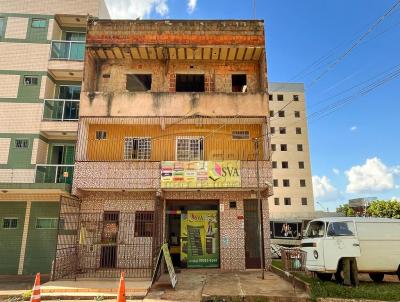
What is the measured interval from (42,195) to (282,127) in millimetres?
45710

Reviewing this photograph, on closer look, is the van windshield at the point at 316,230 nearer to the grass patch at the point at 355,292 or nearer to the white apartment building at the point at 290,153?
the grass patch at the point at 355,292

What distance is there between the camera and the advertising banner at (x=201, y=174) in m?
15.1

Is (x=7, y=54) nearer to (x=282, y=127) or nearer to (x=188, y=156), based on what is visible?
(x=188, y=156)

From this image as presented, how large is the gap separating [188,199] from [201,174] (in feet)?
6.62

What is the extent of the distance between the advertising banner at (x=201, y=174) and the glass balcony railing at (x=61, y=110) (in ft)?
21.2

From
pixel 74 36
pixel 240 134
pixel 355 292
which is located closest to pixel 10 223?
pixel 74 36

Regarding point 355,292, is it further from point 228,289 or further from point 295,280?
point 228,289

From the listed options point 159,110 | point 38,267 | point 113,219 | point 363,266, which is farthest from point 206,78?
point 38,267

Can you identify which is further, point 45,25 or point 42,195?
point 45,25

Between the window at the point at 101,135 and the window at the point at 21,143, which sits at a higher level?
the window at the point at 101,135

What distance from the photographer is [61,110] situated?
57.4 feet

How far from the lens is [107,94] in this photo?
1644 centimetres

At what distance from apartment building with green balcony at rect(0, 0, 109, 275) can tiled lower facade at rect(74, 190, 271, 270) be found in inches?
72.9

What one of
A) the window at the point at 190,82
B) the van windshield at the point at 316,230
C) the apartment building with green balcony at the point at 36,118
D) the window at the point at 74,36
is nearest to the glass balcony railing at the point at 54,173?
the apartment building with green balcony at the point at 36,118
